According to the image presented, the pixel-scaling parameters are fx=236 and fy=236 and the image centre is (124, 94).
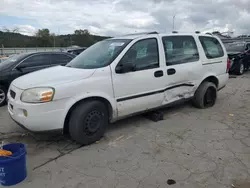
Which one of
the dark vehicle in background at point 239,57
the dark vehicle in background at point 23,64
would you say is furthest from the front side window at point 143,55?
the dark vehicle in background at point 239,57

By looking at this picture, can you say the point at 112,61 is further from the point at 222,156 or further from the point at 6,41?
the point at 6,41

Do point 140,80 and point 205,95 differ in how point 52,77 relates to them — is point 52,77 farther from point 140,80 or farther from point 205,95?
point 205,95

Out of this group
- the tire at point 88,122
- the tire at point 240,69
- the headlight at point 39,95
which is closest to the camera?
the headlight at point 39,95

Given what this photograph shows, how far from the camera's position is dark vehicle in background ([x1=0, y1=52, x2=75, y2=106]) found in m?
6.41

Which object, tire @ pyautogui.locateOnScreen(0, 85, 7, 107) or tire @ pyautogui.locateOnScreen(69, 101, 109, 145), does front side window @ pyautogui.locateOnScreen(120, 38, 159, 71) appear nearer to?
tire @ pyautogui.locateOnScreen(69, 101, 109, 145)

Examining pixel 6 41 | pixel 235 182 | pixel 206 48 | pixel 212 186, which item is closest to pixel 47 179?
pixel 212 186

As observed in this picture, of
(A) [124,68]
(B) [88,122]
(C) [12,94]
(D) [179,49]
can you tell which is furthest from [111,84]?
(D) [179,49]

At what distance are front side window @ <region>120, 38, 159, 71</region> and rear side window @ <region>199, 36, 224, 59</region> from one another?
1.49 metres

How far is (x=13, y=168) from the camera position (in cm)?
268

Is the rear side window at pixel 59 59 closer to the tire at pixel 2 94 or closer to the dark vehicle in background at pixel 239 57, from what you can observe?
the tire at pixel 2 94

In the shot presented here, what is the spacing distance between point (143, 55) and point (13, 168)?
275 cm

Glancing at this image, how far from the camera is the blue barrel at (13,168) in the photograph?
8.58 feet

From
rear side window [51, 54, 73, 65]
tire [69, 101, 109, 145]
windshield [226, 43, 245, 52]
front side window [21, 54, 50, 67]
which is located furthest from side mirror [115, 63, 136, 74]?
windshield [226, 43, 245, 52]

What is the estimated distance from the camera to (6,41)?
36.3m
